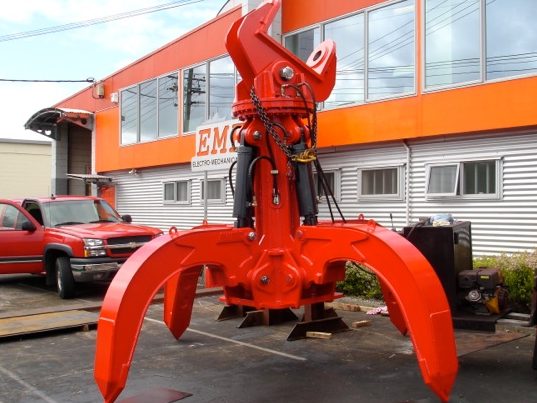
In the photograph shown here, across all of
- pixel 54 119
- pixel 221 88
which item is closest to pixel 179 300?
pixel 221 88

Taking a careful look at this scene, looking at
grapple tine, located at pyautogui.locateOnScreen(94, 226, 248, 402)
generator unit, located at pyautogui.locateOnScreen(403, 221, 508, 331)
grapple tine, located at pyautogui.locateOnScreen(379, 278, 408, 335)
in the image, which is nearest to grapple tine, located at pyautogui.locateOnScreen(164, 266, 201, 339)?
grapple tine, located at pyautogui.locateOnScreen(94, 226, 248, 402)

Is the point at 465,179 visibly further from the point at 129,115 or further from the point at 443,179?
the point at 129,115

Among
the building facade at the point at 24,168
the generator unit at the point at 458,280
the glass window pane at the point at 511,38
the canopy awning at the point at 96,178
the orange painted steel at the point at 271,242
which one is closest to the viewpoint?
the orange painted steel at the point at 271,242

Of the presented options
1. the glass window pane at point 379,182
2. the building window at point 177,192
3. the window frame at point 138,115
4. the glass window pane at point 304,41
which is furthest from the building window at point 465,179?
the window frame at point 138,115

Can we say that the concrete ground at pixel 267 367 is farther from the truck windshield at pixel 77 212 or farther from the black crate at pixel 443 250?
the truck windshield at pixel 77 212

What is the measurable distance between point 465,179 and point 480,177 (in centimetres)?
27

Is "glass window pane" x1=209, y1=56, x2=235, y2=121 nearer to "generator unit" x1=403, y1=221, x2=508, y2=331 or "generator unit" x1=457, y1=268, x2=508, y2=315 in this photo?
"generator unit" x1=403, y1=221, x2=508, y2=331

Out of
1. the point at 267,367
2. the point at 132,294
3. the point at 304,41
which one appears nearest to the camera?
the point at 132,294

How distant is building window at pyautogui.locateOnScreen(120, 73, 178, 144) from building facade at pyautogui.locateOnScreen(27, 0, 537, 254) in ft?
4.72

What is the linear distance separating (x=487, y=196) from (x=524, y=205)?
2.07ft

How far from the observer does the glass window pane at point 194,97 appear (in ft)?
55.9

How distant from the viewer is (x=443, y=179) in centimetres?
1116

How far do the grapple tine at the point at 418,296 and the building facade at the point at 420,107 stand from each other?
589 cm

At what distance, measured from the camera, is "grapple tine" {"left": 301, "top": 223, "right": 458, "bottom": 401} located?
15.1 ft
